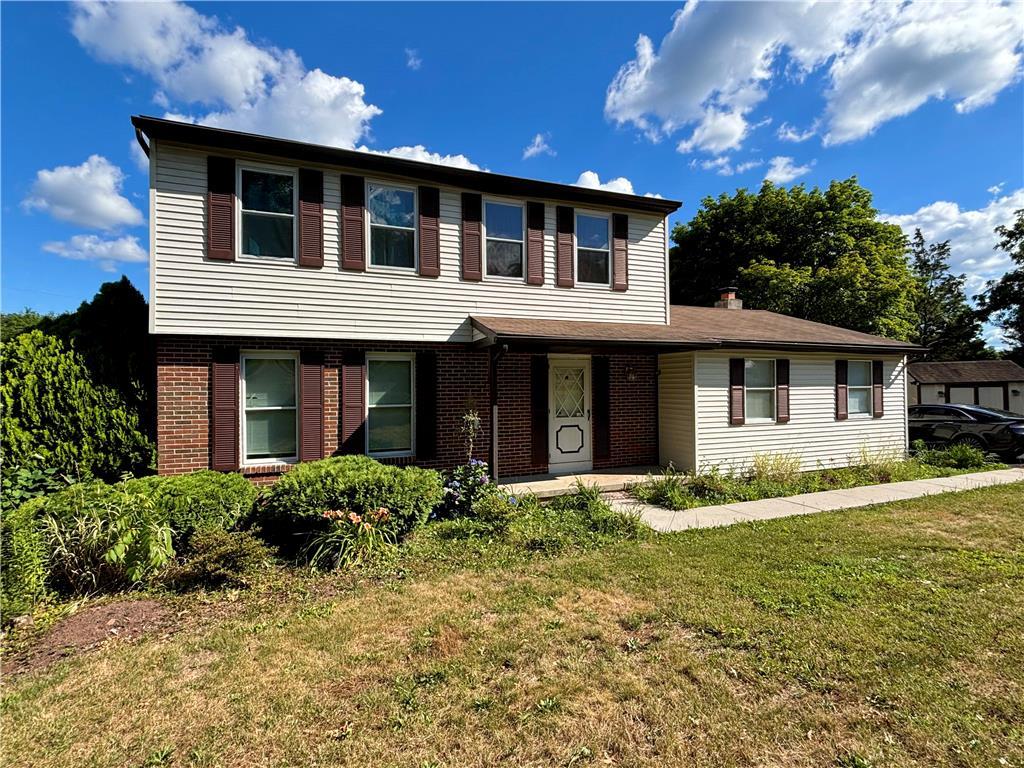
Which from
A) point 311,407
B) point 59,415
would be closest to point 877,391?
point 311,407

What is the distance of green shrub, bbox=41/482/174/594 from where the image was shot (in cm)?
445

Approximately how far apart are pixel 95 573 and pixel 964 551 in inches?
355

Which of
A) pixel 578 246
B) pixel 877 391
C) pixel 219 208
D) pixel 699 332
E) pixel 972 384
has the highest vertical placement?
pixel 578 246

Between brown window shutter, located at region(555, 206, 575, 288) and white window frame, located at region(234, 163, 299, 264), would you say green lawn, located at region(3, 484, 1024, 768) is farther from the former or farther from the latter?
brown window shutter, located at region(555, 206, 575, 288)

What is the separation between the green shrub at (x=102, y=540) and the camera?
4.45 meters

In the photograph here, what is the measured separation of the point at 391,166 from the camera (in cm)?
809

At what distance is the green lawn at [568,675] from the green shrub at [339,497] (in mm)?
932

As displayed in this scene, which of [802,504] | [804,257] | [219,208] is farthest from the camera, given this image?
[804,257]

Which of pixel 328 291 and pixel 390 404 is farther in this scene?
pixel 390 404

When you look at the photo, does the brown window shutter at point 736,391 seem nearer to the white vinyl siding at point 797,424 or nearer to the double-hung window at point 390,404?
the white vinyl siding at point 797,424

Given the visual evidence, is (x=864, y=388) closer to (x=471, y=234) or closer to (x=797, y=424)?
(x=797, y=424)

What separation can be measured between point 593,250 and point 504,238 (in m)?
1.85

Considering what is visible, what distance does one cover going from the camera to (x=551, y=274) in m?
9.35

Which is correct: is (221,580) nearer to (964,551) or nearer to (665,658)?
(665,658)
